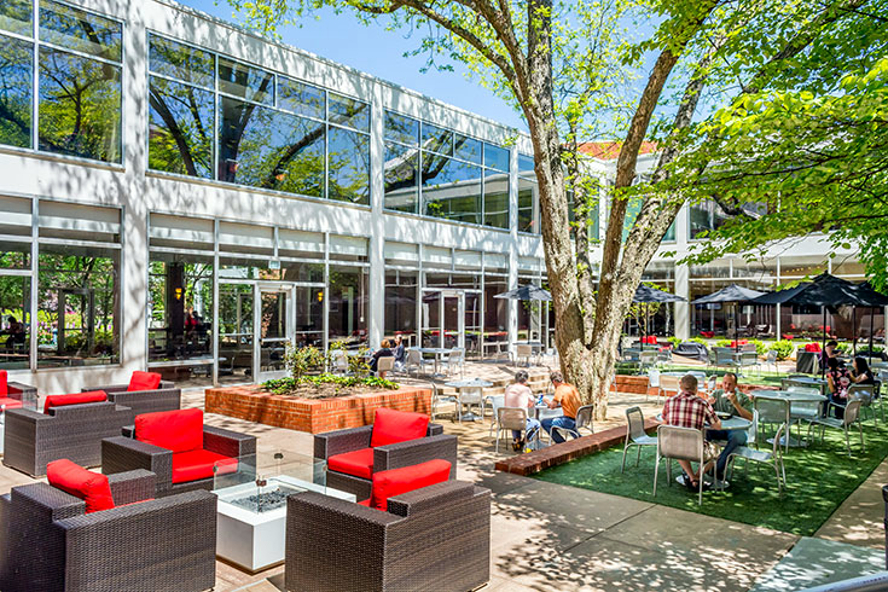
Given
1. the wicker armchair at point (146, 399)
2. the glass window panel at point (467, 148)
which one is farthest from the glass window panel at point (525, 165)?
the wicker armchair at point (146, 399)

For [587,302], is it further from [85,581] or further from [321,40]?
[321,40]

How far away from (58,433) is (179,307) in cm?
657

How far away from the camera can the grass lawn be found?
595 cm

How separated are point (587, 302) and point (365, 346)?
7.35 meters

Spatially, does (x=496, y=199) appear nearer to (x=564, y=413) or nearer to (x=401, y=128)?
(x=401, y=128)

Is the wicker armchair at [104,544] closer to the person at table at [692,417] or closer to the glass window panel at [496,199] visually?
the person at table at [692,417]

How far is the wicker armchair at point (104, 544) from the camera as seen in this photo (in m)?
3.46

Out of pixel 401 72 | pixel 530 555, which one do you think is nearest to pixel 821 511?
pixel 530 555

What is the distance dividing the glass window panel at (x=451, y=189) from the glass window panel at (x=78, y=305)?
935 cm

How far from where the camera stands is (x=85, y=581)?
3453 mm

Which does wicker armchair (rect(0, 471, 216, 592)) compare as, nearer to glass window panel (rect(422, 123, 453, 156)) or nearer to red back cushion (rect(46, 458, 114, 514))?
red back cushion (rect(46, 458, 114, 514))

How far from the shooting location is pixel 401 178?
18.3 m

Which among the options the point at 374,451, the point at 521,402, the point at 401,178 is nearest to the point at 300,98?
the point at 401,178

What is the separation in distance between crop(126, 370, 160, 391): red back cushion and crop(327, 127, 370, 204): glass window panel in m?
8.01
